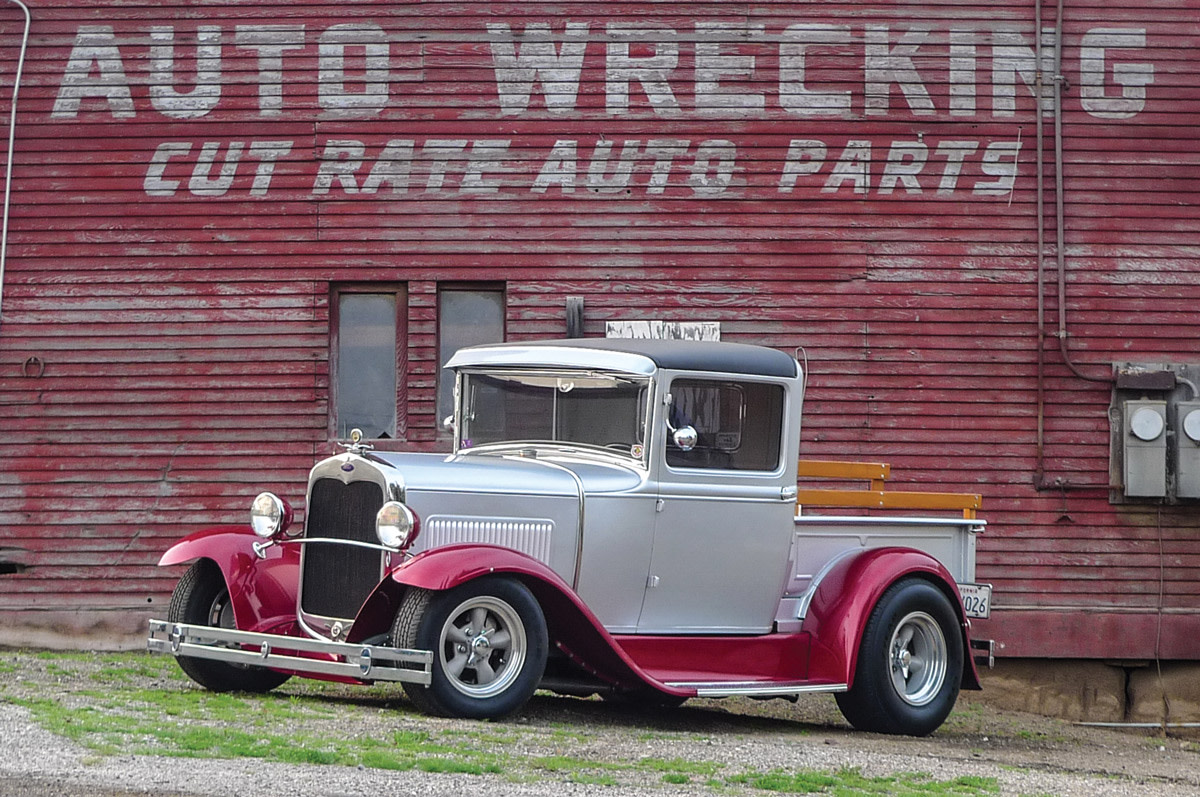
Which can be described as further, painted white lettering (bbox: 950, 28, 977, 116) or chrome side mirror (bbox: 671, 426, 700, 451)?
painted white lettering (bbox: 950, 28, 977, 116)

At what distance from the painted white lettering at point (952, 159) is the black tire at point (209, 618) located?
739 centimetres

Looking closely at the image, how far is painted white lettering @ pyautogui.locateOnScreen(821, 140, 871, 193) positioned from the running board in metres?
5.86

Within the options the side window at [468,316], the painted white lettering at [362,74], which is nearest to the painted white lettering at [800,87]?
the side window at [468,316]

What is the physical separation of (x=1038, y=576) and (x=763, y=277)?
341 cm

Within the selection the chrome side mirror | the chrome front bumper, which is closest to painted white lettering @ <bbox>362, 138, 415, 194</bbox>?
the chrome side mirror

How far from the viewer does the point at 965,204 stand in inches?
505

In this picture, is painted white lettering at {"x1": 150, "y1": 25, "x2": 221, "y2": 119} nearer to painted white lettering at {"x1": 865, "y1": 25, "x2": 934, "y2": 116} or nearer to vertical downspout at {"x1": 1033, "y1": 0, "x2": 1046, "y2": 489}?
painted white lettering at {"x1": 865, "y1": 25, "x2": 934, "y2": 116}

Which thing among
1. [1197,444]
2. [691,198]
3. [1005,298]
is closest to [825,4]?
[691,198]

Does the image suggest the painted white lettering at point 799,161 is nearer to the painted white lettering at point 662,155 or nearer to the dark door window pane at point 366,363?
the painted white lettering at point 662,155

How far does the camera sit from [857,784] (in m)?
6.00

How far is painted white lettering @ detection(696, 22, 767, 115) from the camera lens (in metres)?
12.8

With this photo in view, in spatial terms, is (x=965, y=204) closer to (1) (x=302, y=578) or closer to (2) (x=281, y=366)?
(2) (x=281, y=366)

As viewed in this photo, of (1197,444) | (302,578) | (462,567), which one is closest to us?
(462,567)

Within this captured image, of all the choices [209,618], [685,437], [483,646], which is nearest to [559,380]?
[685,437]
